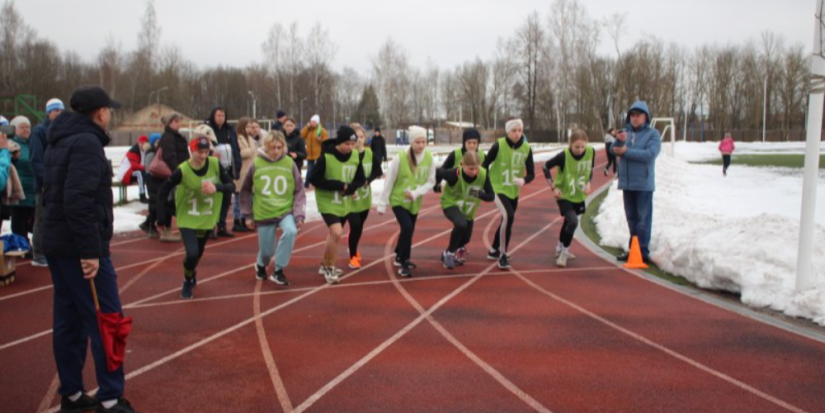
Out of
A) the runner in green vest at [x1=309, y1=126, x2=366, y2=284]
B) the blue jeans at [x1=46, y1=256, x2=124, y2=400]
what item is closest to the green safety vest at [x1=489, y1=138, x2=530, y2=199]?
the runner in green vest at [x1=309, y1=126, x2=366, y2=284]

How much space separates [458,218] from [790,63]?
9808 cm

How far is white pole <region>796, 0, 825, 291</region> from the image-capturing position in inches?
280

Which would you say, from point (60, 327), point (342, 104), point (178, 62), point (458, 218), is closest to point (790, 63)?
point (342, 104)

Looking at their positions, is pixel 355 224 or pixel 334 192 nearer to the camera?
pixel 334 192

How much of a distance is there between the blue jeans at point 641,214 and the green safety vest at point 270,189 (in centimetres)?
501

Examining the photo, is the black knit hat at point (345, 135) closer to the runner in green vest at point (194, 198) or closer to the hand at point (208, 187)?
the runner in green vest at point (194, 198)

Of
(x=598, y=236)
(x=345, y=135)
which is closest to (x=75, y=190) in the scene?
(x=345, y=135)

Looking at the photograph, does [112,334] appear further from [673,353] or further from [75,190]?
[673,353]

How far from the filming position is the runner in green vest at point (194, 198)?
7.96 m

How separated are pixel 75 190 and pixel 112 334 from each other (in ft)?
3.13

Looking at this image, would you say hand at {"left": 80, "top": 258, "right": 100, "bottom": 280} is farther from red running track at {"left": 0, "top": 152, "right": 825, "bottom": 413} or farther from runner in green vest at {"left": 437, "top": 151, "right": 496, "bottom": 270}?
runner in green vest at {"left": 437, "top": 151, "right": 496, "bottom": 270}

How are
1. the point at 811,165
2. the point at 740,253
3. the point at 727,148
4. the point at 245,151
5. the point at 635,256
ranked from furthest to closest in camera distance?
the point at 727,148
the point at 245,151
the point at 635,256
the point at 740,253
the point at 811,165

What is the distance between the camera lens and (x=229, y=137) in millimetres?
12023

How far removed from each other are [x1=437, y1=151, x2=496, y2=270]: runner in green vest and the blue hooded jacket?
6.60 ft
